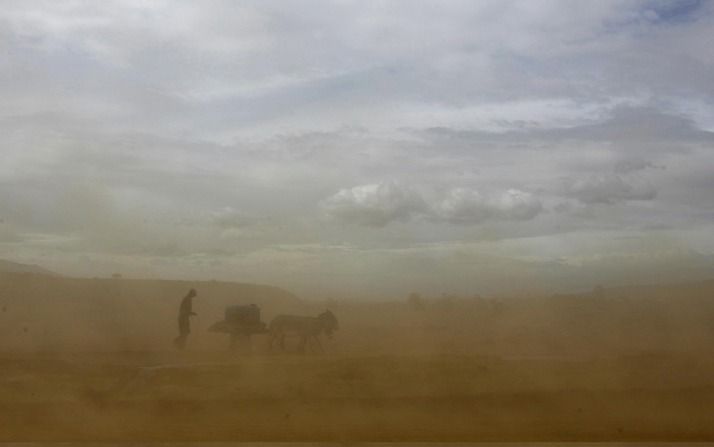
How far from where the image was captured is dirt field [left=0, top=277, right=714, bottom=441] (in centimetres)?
1534

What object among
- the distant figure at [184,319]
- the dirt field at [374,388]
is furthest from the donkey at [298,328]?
the distant figure at [184,319]

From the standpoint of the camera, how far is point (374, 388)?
18062 millimetres

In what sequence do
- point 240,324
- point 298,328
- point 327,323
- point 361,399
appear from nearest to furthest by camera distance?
point 361,399 < point 240,324 < point 298,328 < point 327,323

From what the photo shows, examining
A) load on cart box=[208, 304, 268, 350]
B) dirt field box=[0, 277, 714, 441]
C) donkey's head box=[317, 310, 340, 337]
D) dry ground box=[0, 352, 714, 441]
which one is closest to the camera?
dry ground box=[0, 352, 714, 441]

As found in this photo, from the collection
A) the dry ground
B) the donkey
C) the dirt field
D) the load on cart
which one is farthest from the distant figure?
the dry ground

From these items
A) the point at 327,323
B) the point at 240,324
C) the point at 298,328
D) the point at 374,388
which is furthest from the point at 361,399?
the point at 327,323

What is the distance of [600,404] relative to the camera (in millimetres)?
17172

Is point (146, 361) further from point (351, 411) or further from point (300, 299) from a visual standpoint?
point (300, 299)

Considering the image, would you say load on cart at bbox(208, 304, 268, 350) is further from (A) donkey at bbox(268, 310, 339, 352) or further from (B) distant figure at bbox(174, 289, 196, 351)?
(B) distant figure at bbox(174, 289, 196, 351)

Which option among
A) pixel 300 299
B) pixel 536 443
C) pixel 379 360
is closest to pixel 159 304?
pixel 300 299

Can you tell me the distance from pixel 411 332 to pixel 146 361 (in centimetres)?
1140

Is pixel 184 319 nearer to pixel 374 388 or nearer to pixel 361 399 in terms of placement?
pixel 374 388

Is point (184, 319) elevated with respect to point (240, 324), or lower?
elevated

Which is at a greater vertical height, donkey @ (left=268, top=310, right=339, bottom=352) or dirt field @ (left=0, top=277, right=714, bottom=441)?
donkey @ (left=268, top=310, right=339, bottom=352)
